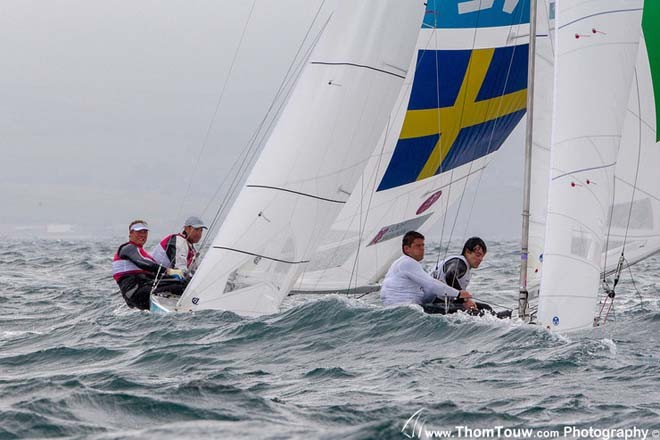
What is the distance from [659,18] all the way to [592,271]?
3.69 m

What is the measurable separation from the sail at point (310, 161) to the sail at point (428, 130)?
2069mm

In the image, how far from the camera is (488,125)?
529 inches

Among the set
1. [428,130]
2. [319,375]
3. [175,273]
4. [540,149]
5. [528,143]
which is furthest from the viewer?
[428,130]

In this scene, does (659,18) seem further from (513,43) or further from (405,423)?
(405,423)

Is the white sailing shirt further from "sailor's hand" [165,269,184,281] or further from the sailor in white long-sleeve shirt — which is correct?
"sailor's hand" [165,269,184,281]

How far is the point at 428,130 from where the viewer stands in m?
12.9

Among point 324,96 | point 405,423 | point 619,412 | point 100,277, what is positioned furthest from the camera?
point 100,277

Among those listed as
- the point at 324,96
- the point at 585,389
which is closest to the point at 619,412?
the point at 585,389

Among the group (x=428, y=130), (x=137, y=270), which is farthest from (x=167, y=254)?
(x=428, y=130)

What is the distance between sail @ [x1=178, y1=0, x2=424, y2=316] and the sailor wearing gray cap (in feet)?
8.22

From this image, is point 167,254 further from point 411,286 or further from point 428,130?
point 411,286

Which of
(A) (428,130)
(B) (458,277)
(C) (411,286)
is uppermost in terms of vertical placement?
(A) (428,130)

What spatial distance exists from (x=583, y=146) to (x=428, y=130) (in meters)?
4.12

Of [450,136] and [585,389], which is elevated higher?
[450,136]
